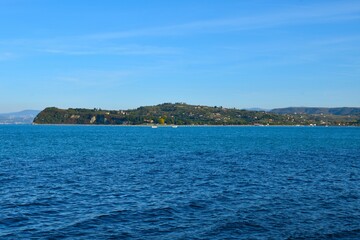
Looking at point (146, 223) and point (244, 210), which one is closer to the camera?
point (146, 223)

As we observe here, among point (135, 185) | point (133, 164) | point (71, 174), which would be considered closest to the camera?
point (135, 185)

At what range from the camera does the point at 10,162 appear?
72.9 meters

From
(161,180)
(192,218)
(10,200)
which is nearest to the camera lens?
(192,218)

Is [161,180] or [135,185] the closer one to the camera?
[135,185]

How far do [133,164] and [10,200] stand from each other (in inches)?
1324

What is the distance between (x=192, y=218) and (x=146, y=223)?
12.5ft

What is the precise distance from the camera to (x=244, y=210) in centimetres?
3562

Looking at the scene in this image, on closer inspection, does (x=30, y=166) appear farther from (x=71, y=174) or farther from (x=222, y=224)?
(x=222, y=224)

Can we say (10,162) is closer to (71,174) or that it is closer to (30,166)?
(30,166)

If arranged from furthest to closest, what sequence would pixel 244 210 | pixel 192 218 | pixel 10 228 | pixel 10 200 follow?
pixel 10 200 → pixel 244 210 → pixel 192 218 → pixel 10 228

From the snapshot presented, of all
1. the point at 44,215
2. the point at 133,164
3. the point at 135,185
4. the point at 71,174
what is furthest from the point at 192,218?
the point at 133,164

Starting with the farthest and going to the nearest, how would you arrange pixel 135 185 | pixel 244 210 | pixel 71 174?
pixel 71 174 < pixel 135 185 < pixel 244 210

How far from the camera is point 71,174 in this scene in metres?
57.1

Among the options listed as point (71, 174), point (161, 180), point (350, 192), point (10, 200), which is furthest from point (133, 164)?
point (350, 192)
